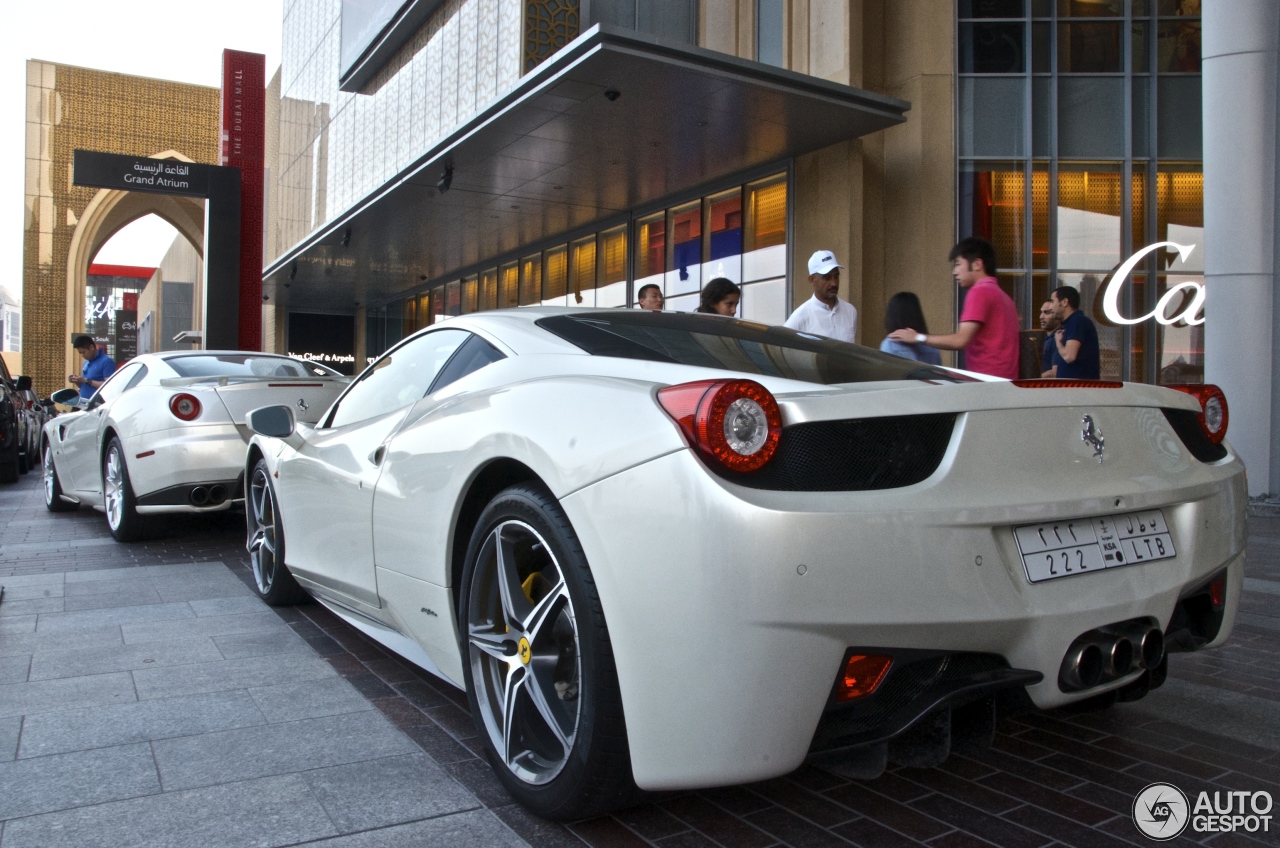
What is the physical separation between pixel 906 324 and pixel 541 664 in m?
3.38

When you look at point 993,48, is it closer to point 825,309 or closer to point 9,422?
point 825,309

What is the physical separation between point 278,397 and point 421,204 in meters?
12.2

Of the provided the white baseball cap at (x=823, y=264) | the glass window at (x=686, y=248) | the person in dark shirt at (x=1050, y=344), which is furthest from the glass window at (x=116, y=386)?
the glass window at (x=686, y=248)

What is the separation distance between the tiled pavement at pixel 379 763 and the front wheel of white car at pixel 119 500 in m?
2.36

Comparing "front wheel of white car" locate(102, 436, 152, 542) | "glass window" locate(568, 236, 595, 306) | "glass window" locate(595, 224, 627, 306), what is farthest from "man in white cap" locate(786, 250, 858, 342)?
"glass window" locate(568, 236, 595, 306)

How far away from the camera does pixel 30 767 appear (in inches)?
101

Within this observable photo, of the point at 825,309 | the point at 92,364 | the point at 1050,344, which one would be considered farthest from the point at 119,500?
the point at 1050,344

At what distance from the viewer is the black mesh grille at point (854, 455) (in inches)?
73.9

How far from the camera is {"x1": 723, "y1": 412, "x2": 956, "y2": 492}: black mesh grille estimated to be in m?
1.88

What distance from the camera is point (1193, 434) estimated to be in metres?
2.61

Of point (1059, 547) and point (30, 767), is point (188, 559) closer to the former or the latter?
point (30, 767)

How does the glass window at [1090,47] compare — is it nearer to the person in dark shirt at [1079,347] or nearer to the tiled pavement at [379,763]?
the person in dark shirt at [1079,347]

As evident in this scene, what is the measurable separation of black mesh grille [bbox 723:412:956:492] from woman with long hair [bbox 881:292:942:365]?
3080 mm

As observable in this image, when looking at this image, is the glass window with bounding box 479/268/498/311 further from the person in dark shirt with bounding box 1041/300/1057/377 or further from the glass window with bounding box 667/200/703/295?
the person in dark shirt with bounding box 1041/300/1057/377
